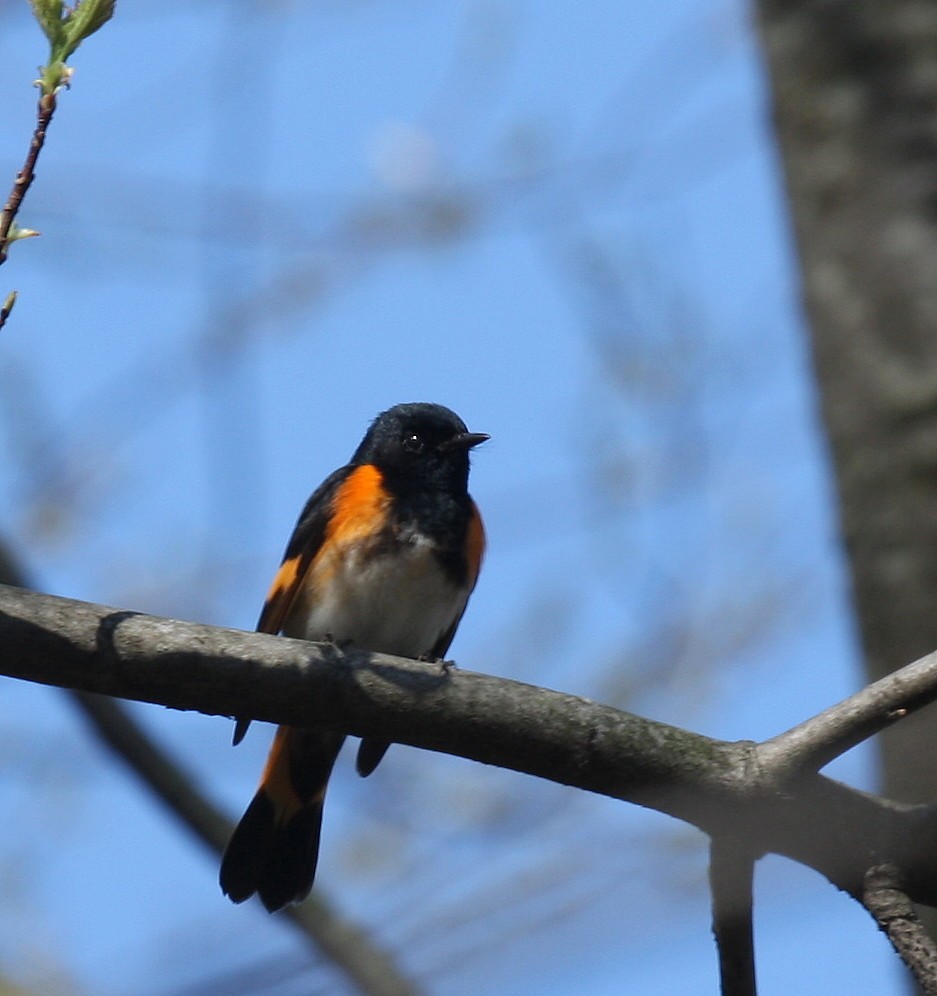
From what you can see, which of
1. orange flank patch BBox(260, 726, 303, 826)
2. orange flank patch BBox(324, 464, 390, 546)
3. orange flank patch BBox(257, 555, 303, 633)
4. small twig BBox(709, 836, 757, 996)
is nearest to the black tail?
orange flank patch BBox(260, 726, 303, 826)

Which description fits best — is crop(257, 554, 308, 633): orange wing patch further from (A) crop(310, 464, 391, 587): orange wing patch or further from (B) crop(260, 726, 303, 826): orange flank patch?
(B) crop(260, 726, 303, 826): orange flank patch

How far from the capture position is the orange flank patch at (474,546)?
4.55m

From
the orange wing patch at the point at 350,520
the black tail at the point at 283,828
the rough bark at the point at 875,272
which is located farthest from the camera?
the orange wing patch at the point at 350,520

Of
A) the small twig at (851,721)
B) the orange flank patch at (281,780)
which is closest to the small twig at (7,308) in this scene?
the small twig at (851,721)

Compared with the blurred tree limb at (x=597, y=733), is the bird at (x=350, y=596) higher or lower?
higher

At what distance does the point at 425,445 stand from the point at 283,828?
1300 mm

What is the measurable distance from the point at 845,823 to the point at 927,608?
1.18 m

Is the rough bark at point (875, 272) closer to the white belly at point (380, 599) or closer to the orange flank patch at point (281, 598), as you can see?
the white belly at point (380, 599)

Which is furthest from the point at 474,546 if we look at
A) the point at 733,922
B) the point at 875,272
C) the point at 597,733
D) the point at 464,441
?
the point at 733,922

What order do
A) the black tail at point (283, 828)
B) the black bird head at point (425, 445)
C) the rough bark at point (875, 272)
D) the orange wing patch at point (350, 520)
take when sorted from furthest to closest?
1. the black bird head at point (425, 445)
2. the orange wing patch at point (350, 520)
3. the black tail at point (283, 828)
4. the rough bark at point (875, 272)

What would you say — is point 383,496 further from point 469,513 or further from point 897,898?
point 897,898

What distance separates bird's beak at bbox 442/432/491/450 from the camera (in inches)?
186

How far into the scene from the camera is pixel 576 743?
95.3 inches

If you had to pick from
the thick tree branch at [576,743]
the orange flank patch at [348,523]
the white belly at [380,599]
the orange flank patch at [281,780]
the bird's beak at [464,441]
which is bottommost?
the thick tree branch at [576,743]
